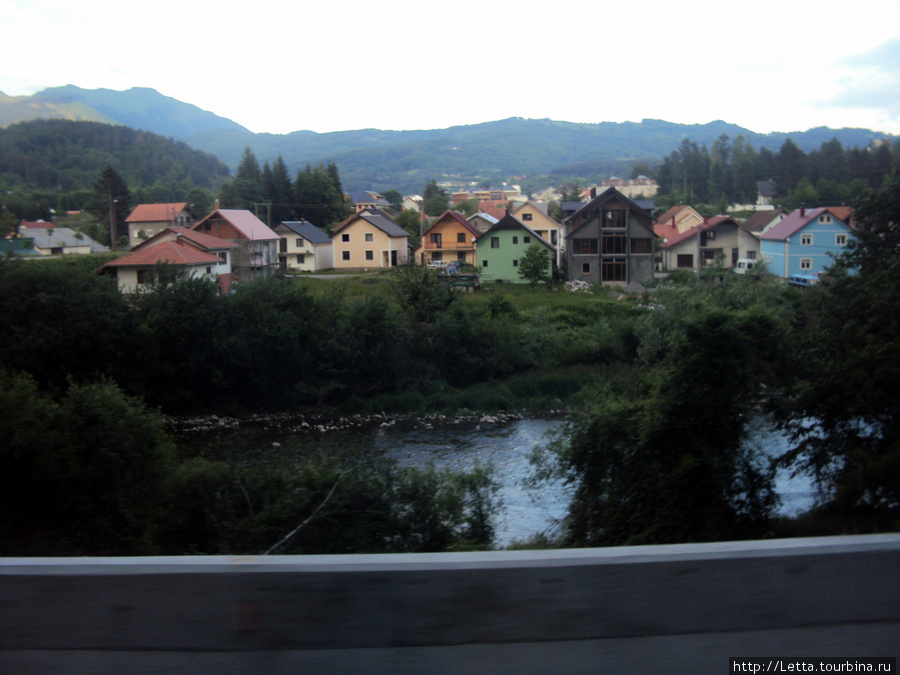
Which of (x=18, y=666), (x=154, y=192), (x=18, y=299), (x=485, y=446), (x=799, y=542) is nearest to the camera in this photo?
(x=18, y=666)

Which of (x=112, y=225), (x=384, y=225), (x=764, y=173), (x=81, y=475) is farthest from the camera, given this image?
(x=764, y=173)

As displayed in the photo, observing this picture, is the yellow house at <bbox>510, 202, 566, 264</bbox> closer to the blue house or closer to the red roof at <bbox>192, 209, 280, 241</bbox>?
the blue house

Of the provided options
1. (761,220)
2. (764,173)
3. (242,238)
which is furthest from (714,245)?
(242,238)

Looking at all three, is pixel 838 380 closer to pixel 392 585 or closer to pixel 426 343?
pixel 392 585

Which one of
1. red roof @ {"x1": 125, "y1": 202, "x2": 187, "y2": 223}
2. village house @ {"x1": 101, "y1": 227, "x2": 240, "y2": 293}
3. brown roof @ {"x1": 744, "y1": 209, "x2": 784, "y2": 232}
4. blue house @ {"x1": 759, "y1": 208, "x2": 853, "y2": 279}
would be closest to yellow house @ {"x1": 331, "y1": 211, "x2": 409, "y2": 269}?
red roof @ {"x1": 125, "y1": 202, "x2": 187, "y2": 223}

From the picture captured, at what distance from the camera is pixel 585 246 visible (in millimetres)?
36531

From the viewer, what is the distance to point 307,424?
1767cm

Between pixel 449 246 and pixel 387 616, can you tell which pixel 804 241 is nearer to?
pixel 449 246

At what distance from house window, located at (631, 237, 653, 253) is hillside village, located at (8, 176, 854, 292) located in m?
0.06

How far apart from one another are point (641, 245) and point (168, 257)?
24491 mm

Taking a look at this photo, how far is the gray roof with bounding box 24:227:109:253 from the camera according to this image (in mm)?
30094

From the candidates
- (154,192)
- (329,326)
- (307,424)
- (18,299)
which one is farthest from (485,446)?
(154,192)

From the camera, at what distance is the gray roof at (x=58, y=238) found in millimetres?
30094

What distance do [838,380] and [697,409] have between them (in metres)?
1.36
